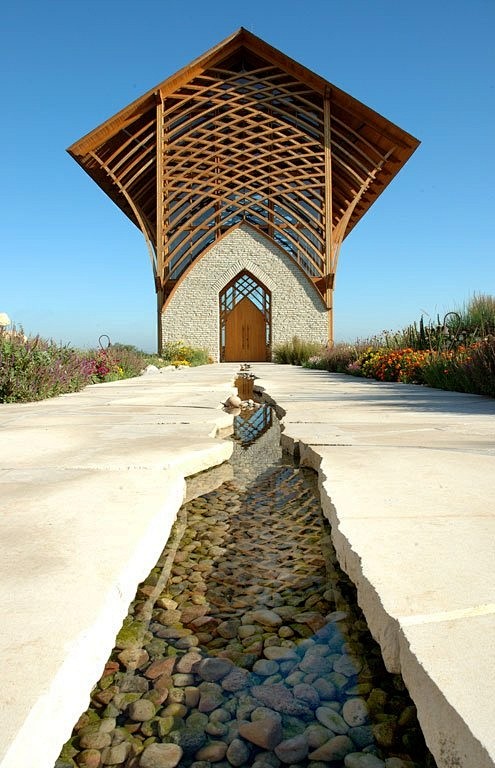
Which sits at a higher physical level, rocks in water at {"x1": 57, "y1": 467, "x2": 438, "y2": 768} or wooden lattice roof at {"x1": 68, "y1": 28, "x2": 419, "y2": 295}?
wooden lattice roof at {"x1": 68, "y1": 28, "x2": 419, "y2": 295}

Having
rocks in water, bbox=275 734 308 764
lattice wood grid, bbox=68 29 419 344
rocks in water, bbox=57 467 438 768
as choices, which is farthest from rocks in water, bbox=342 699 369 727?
lattice wood grid, bbox=68 29 419 344

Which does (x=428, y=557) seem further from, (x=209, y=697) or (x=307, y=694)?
(x=209, y=697)

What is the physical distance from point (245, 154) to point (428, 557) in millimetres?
21156

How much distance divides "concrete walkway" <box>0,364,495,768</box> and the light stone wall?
17684mm

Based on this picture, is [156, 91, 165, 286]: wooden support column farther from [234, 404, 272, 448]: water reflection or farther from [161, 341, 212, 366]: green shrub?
[234, 404, 272, 448]: water reflection

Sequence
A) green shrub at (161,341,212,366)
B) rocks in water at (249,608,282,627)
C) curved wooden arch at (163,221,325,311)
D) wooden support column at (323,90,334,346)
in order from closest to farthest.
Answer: rocks in water at (249,608,282,627)
green shrub at (161,341,212,366)
wooden support column at (323,90,334,346)
curved wooden arch at (163,221,325,311)

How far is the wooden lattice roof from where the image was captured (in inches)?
776

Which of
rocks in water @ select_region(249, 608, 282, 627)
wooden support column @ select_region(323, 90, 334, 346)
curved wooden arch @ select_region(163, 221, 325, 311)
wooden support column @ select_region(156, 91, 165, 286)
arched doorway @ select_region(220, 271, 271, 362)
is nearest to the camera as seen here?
rocks in water @ select_region(249, 608, 282, 627)

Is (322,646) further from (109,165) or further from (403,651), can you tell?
(109,165)

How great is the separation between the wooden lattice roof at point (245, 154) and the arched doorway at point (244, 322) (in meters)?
2.22

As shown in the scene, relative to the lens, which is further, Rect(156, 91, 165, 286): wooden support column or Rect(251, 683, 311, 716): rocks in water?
Rect(156, 91, 165, 286): wooden support column

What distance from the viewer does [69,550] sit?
1354 mm

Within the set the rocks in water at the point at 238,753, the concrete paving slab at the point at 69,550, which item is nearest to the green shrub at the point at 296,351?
the concrete paving slab at the point at 69,550

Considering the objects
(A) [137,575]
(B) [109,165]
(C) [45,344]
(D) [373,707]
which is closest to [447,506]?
(D) [373,707]
